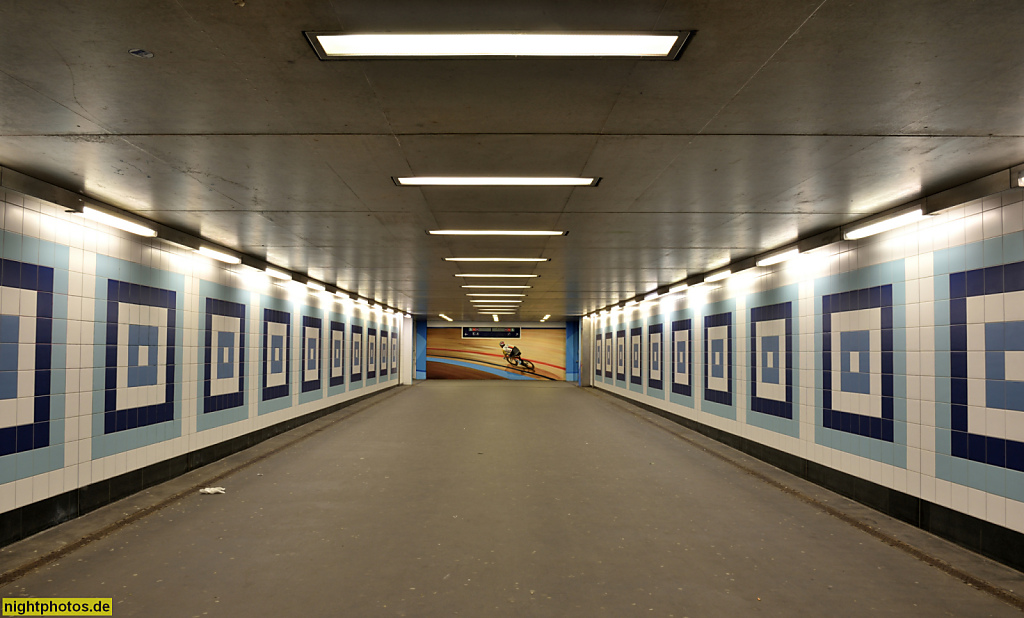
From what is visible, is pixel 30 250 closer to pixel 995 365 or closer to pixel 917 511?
pixel 995 365

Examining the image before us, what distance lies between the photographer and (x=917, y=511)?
4648 mm

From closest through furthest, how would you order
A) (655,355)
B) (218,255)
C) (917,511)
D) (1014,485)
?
(1014,485)
(917,511)
(218,255)
(655,355)

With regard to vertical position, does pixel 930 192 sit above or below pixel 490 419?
above

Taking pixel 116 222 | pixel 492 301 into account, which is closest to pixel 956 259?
pixel 116 222

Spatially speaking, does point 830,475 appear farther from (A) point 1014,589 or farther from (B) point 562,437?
(B) point 562,437

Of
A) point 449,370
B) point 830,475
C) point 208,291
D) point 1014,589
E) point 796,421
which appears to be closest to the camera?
point 1014,589

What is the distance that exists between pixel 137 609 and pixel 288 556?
0.95 m

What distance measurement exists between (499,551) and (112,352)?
426 centimetres

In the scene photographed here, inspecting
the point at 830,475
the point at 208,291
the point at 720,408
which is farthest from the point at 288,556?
the point at 720,408

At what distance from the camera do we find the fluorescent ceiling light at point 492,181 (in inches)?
159

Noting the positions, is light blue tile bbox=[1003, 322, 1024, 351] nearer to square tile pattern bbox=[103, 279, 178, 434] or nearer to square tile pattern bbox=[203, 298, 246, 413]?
square tile pattern bbox=[103, 279, 178, 434]

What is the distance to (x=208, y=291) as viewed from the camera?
7.05 metres

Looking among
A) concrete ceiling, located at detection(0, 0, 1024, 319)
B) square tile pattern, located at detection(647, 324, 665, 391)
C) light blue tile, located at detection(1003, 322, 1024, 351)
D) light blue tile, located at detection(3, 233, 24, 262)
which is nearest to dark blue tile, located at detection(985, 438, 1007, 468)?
light blue tile, located at detection(1003, 322, 1024, 351)

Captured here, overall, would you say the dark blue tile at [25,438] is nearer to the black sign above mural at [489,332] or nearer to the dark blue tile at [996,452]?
the dark blue tile at [996,452]
